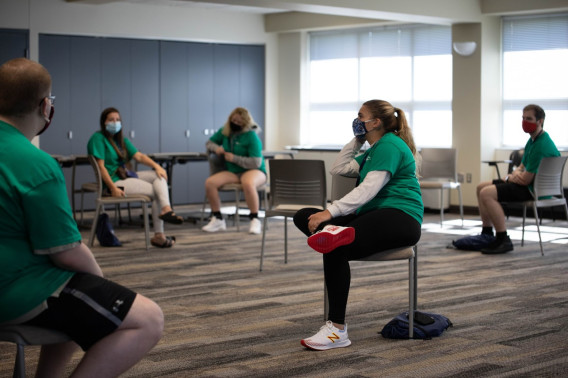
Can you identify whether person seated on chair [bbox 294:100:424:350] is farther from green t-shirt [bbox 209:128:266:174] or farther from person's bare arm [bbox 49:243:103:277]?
green t-shirt [bbox 209:128:266:174]

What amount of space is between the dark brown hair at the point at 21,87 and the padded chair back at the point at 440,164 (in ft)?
25.3

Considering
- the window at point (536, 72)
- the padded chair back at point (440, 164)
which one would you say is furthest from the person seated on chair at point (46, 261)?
the window at point (536, 72)

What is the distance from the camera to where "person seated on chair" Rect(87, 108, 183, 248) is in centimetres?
761

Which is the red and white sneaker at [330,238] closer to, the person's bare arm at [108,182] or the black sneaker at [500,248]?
the black sneaker at [500,248]

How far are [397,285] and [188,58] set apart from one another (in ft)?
23.4

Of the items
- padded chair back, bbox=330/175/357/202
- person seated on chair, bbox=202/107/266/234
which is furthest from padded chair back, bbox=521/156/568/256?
person seated on chair, bbox=202/107/266/234

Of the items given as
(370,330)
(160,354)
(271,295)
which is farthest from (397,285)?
(160,354)

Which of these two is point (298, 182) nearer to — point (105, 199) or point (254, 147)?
point (105, 199)

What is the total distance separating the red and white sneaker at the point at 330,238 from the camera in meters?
3.89

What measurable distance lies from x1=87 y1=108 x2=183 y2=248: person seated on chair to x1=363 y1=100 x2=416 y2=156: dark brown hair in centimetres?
365

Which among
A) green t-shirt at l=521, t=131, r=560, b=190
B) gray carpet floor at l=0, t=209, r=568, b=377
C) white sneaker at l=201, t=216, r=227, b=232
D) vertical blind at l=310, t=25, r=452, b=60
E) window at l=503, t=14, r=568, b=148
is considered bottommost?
gray carpet floor at l=0, t=209, r=568, b=377

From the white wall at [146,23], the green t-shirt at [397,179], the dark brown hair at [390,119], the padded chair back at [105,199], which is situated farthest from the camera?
the white wall at [146,23]

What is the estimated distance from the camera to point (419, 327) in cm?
425

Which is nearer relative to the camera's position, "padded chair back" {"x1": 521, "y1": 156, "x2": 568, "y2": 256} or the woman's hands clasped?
the woman's hands clasped
